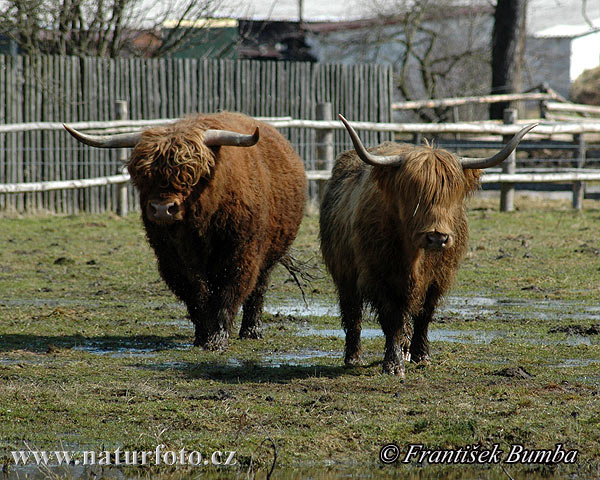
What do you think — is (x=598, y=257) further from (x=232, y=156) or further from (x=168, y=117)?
(x=168, y=117)

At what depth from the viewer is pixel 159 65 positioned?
1619 centimetres

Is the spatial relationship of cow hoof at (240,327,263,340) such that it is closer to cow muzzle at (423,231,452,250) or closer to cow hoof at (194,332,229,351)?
cow hoof at (194,332,229,351)

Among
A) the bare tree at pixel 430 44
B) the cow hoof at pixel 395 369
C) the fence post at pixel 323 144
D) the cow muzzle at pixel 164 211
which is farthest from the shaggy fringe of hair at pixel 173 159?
the bare tree at pixel 430 44

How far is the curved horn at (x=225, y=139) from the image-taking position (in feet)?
21.9

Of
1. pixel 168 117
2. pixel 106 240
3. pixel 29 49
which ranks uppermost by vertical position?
pixel 29 49

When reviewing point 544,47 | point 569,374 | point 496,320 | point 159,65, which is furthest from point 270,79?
point 544,47

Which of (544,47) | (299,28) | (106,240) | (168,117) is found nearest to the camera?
(106,240)

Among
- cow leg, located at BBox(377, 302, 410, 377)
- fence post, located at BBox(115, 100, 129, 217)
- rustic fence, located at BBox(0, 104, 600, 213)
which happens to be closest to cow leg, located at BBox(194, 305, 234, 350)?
cow leg, located at BBox(377, 302, 410, 377)

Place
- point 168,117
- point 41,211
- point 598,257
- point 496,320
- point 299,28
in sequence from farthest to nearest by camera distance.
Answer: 1. point 299,28
2. point 168,117
3. point 41,211
4. point 598,257
5. point 496,320

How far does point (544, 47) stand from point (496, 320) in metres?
38.4

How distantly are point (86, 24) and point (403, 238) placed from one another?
43.4 feet

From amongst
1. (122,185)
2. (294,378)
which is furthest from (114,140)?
(122,185)

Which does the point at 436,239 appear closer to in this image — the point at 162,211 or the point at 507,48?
the point at 162,211

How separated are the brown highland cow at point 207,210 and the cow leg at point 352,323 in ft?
2.62
